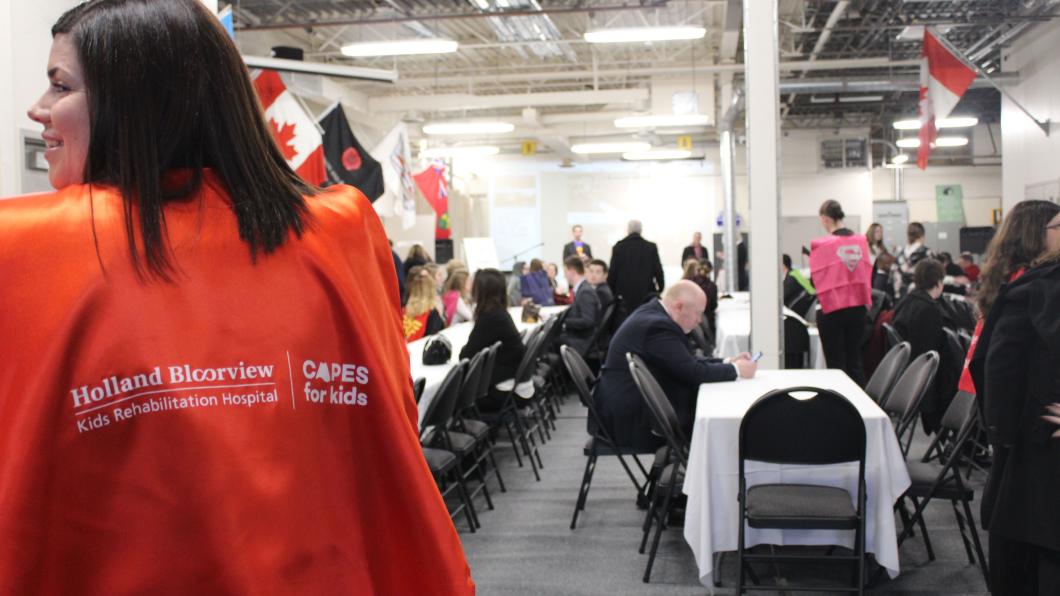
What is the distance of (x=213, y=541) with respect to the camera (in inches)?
29.8

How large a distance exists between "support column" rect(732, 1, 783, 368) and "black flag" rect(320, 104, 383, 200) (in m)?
3.63

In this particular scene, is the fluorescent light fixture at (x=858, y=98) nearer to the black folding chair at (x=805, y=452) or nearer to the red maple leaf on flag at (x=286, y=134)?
the red maple leaf on flag at (x=286, y=134)

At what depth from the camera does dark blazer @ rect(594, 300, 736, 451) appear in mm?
4445

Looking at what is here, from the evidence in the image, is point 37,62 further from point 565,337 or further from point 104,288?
point 565,337

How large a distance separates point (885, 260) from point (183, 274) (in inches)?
380

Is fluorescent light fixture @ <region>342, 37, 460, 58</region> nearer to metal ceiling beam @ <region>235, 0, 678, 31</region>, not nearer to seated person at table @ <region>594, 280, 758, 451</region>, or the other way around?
metal ceiling beam @ <region>235, 0, 678, 31</region>

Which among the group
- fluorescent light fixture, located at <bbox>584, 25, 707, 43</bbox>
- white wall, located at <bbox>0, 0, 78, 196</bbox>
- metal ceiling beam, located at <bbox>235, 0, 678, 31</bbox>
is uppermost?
metal ceiling beam, located at <bbox>235, 0, 678, 31</bbox>

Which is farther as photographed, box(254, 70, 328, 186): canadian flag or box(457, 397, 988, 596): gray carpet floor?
box(254, 70, 328, 186): canadian flag

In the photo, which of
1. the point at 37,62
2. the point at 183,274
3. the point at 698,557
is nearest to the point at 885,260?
the point at 698,557

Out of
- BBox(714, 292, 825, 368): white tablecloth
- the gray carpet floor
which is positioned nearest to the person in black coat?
the gray carpet floor

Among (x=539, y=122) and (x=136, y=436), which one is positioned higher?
(x=539, y=122)

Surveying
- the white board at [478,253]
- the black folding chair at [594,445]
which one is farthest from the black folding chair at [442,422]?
the white board at [478,253]

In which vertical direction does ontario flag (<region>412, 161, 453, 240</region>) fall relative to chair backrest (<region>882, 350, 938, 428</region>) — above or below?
above

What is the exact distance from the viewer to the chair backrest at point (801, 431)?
127 inches
